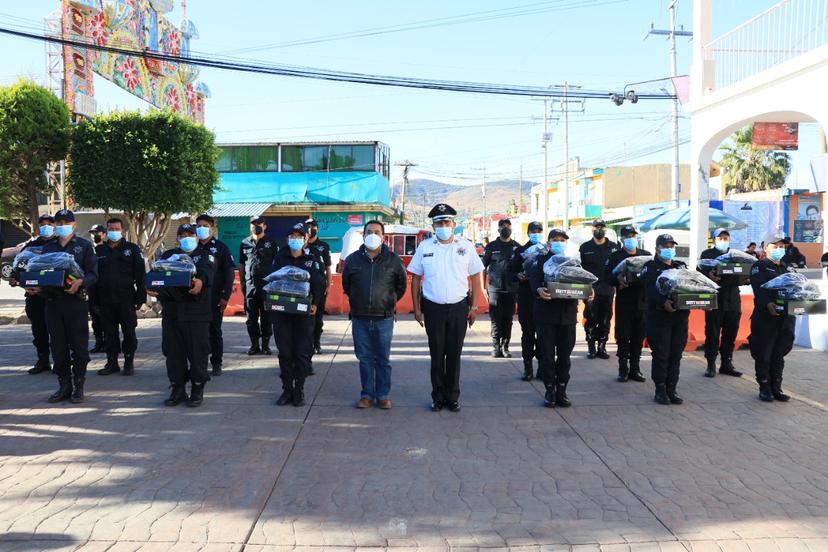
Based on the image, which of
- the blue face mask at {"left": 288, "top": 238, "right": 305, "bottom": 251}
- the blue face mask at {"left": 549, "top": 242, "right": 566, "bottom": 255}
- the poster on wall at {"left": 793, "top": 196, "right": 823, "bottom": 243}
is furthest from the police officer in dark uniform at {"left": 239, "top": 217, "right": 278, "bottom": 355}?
the poster on wall at {"left": 793, "top": 196, "right": 823, "bottom": 243}

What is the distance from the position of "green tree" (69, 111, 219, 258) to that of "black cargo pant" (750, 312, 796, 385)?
14733mm

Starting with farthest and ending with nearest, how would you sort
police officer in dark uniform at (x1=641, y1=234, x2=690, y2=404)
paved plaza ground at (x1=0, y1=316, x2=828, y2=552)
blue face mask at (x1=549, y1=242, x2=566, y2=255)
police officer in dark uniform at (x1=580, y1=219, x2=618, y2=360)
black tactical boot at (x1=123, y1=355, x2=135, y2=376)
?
police officer in dark uniform at (x1=580, y1=219, x2=618, y2=360)
black tactical boot at (x1=123, y1=355, x2=135, y2=376)
blue face mask at (x1=549, y1=242, x2=566, y2=255)
police officer in dark uniform at (x1=641, y1=234, x2=690, y2=404)
paved plaza ground at (x1=0, y1=316, x2=828, y2=552)

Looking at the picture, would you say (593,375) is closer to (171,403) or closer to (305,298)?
(305,298)

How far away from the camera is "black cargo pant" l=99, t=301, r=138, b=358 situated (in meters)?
8.45

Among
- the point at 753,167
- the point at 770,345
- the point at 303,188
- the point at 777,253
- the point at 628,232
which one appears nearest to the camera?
the point at 770,345

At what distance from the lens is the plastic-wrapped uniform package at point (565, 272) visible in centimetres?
678

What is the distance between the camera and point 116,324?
337 inches

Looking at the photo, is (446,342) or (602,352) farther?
(602,352)

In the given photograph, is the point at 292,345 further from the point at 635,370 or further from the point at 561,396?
the point at 635,370

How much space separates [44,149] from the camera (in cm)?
1556


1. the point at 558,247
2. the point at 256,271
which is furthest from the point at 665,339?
the point at 256,271

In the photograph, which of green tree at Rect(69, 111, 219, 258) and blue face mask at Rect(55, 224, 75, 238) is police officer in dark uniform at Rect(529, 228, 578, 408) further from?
green tree at Rect(69, 111, 219, 258)

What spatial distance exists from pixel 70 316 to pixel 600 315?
6589 mm

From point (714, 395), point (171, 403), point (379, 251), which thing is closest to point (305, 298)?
point (379, 251)
